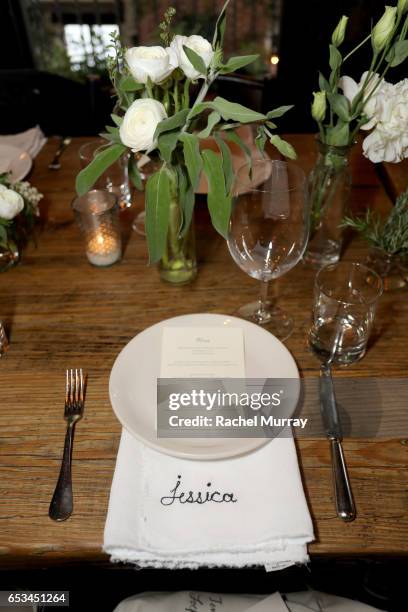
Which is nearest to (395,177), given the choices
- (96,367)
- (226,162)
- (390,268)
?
(390,268)

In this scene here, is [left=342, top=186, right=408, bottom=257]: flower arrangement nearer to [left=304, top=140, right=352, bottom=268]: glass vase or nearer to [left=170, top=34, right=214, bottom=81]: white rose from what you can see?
[left=304, top=140, right=352, bottom=268]: glass vase

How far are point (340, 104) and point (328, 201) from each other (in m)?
0.19

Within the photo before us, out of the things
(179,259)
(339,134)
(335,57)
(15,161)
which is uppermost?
(335,57)

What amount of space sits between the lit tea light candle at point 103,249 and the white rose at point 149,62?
0.37 m

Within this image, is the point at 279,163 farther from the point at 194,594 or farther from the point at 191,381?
the point at 194,594

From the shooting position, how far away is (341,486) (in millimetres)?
622

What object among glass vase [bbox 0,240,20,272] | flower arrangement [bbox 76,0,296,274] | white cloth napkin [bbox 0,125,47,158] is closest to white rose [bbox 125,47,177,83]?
flower arrangement [bbox 76,0,296,274]

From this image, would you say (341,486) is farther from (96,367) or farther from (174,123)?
(174,123)

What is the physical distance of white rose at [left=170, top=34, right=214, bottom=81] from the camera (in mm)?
647

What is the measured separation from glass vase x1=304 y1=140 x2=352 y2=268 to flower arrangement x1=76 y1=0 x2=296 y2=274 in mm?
183

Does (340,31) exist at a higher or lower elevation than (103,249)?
higher

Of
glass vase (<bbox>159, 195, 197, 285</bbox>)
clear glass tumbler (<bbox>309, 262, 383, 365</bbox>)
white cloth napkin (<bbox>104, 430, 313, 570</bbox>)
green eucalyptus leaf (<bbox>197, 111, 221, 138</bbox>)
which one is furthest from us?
glass vase (<bbox>159, 195, 197, 285</bbox>)

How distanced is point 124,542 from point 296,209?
56 cm

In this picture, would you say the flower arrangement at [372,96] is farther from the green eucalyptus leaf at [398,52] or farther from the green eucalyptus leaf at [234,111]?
the green eucalyptus leaf at [234,111]
